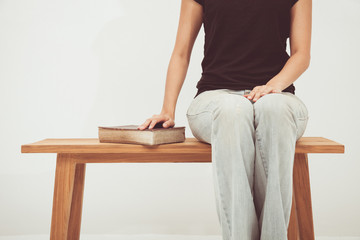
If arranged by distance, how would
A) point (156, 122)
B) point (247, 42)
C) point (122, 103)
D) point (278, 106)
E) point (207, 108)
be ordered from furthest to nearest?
point (122, 103) → point (247, 42) → point (156, 122) → point (207, 108) → point (278, 106)

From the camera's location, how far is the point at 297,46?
1132 millimetres

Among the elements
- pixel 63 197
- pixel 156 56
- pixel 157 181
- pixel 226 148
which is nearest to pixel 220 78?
pixel 226 148

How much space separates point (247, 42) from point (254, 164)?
1.47 feet

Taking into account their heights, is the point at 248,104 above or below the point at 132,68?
below

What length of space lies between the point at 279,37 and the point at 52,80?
109cm

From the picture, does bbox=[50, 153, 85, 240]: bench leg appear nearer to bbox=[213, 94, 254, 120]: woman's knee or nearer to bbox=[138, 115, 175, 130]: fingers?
bbox=[138, 115, 175, 130]: fingers

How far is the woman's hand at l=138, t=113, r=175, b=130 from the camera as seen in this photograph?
1019mm

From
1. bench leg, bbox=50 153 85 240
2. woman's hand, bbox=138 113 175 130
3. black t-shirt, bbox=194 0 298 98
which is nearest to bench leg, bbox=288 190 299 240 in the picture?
black t-shirt, bbox=194 0 298 98

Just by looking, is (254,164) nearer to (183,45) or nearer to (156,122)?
(156,122)

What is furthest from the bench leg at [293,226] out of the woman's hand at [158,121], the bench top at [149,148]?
the woman's hand at [158,121]

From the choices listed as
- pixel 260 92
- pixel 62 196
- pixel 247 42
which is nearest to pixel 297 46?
pixel 247 42

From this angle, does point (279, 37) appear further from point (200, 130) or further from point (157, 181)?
point (157, 181)

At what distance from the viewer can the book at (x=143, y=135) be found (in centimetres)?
100

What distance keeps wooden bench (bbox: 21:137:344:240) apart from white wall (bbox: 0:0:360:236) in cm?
56
